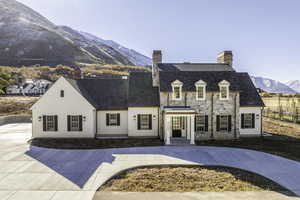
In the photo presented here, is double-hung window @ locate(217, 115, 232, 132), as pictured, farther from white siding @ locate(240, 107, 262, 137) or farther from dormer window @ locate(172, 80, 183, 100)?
dormer window @ locate(172, 80, 183, 100)

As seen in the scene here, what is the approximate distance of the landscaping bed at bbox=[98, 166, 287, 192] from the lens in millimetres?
8148

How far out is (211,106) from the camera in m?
17.3

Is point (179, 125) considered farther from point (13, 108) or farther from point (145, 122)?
point (13, 108)

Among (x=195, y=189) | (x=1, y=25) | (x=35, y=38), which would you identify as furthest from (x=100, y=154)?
(x=1, y=25)

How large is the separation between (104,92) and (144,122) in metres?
5.71

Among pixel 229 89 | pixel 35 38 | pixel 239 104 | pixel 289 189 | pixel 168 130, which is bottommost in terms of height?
pixel 289 189

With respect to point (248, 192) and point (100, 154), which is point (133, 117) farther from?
point (248, 192)

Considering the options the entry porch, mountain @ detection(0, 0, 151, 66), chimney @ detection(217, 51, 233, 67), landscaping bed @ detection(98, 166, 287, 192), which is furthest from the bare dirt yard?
mountain @ detection(0, 0, 151, 66)

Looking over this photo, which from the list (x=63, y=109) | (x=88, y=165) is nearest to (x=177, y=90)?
(x=88, y=165)

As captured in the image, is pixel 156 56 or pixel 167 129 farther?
pixel 156 56

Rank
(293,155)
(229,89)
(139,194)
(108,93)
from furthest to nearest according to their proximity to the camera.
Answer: (108,93)
(229,89)
(293,155)
(139,194)

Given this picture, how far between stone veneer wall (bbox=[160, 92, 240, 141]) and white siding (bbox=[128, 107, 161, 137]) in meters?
1.30

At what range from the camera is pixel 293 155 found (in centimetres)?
1280

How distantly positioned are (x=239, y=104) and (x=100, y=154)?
1353cm
